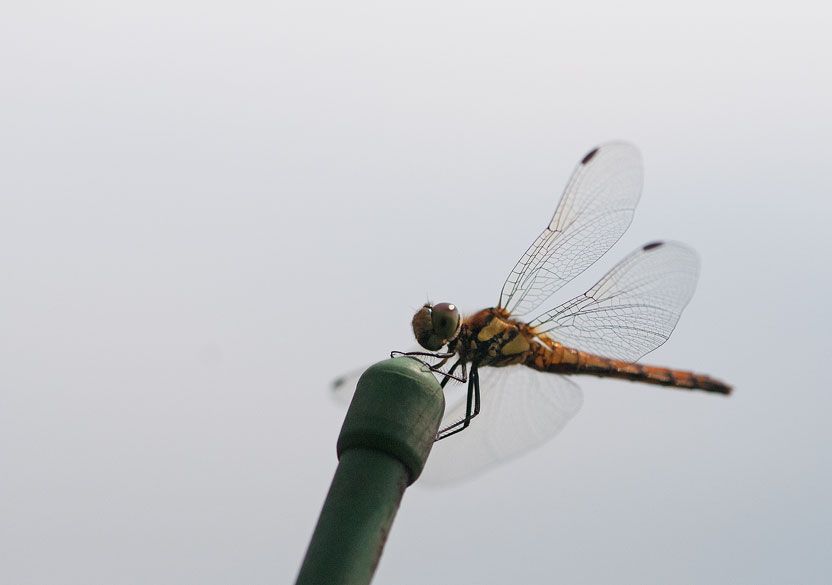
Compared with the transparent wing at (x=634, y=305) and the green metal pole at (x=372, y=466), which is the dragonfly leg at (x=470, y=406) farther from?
the green metal pole at (x=372, y=466)

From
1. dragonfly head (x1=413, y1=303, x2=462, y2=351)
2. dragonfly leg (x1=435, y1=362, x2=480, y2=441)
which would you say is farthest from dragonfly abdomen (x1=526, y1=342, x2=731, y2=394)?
dragonfly head (x1=413, y1=303, x2=462, y2=351)

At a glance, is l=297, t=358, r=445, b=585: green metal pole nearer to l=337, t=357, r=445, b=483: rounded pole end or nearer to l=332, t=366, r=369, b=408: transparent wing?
l=337, t=357, r=445, b=483: rounded pole end

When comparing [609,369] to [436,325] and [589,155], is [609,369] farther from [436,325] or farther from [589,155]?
[436,325]

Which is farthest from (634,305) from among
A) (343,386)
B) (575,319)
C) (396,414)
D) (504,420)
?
(396,414)

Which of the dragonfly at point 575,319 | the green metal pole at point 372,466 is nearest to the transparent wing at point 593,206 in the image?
the dragonfly at point 575,319

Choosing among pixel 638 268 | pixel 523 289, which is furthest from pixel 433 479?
pixel 638 268

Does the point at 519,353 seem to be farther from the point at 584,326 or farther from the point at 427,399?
the point at 427,399

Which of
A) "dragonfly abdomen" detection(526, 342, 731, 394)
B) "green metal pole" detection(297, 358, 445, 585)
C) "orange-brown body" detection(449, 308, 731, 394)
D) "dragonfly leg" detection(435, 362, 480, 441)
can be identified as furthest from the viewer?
"dragonfly abdomen" detection(526, 342, 731, 394)
